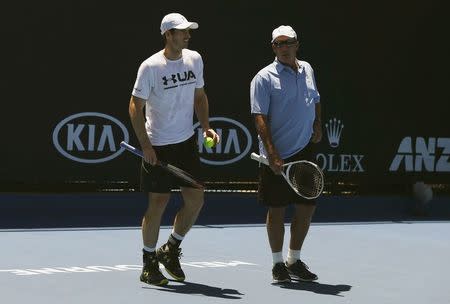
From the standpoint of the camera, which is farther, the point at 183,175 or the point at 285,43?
the point at 285,43

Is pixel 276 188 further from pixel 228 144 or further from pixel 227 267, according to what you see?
pixel 228 144

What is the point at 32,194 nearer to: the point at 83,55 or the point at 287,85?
the point at 83,55

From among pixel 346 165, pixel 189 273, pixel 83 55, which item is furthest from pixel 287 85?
pixel 346 165

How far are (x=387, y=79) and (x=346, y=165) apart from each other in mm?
1260

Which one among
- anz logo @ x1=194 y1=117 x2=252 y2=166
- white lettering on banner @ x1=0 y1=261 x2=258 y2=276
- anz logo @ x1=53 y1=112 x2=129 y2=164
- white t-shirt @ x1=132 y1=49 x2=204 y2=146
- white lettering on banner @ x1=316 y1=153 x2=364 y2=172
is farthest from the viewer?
white lettering on banner @ x1=316 y1=153 x2=364 y2=172

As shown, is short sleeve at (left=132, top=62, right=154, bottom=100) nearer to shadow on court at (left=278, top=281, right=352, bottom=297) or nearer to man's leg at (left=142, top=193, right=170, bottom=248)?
man's leg at (left=142, top=193, right=170, bottom=248)

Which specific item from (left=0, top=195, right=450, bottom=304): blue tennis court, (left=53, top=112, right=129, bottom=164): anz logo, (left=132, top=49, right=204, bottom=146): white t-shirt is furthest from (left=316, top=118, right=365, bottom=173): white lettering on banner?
(left=132, top=49, right=204, bottom=146): white t-shirt

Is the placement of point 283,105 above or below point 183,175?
above

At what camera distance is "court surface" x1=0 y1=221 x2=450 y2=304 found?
7254 millimetres

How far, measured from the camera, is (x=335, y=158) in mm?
13836

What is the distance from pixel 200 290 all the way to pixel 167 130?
1.16 metres

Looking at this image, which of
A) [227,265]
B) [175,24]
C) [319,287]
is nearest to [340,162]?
[227,265]

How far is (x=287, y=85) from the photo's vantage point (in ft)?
26.2

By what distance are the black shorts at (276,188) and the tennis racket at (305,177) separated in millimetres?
132
